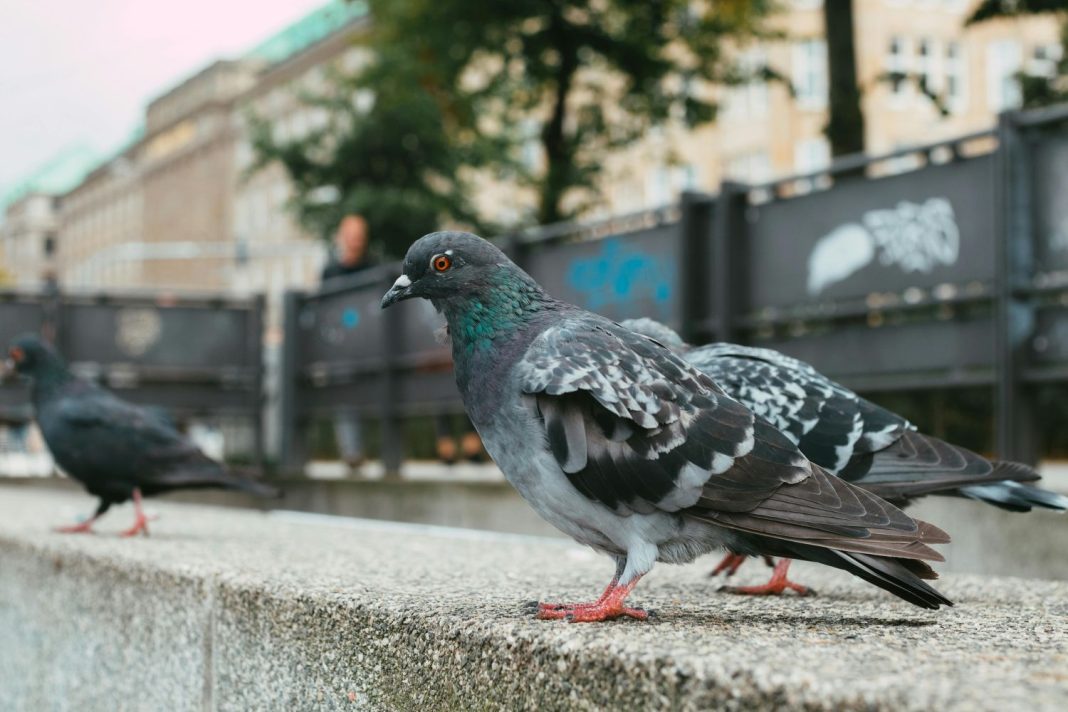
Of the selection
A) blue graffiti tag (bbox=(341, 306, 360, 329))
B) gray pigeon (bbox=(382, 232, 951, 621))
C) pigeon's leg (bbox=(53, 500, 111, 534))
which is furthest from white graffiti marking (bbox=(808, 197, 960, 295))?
blue graffiti tag (bbox=(341, 306, 360, 329))

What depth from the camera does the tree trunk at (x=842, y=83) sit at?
35.7 feet

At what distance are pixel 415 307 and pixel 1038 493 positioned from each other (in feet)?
24.7

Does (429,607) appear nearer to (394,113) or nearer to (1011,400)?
(1011,400)

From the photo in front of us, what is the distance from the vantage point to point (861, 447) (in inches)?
150

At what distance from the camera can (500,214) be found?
29906mm

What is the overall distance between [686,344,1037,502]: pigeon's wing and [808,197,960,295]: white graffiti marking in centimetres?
305

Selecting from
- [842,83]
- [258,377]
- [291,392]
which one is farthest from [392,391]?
[842,83]

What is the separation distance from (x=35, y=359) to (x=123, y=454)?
2.73 ft

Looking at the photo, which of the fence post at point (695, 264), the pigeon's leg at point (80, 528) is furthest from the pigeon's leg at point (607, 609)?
the fence post at point (695, 264)

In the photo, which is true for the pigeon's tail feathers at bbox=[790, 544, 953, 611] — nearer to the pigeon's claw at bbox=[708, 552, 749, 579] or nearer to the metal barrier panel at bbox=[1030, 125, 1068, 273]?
the pigeon's claw at bbox=[708, 552, 749, 579]

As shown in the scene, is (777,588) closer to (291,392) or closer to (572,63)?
(291,392)

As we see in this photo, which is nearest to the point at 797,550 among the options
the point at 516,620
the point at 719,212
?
the point at 516,620

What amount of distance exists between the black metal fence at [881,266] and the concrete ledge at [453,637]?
7.33ft

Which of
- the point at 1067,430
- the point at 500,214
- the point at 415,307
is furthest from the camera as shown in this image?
the point at 500,214
